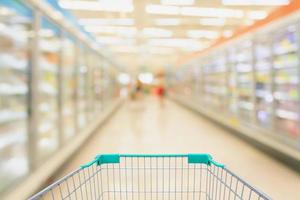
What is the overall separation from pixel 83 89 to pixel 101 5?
6.83ft

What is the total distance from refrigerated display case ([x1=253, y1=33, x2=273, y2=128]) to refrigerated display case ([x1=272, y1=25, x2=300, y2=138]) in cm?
11

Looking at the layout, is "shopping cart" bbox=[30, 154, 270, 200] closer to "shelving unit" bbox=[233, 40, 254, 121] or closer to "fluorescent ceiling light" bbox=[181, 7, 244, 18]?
"shelving unit" bbox=[233, 40, 254, 121]

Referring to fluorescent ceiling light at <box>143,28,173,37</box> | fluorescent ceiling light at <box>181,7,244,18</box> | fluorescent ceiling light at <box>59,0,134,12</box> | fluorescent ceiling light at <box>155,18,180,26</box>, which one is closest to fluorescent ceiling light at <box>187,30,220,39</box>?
fluorescent ceiling light at <box>143,28,173,37</box>

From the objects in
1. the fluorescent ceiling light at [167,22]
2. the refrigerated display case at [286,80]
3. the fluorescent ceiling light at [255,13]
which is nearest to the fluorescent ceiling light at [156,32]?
the fluorescent ceiling light at [167,22]

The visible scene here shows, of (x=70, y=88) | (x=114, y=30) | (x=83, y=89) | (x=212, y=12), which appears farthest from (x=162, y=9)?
(x=114, y=30)

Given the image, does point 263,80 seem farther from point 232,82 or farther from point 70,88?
point 70,88

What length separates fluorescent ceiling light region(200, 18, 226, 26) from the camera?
9312mm

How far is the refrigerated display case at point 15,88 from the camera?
3.46m

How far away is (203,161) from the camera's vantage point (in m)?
1.66

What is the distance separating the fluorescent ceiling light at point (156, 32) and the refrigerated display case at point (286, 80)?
6805 mm

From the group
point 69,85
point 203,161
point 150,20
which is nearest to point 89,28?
point 150,20

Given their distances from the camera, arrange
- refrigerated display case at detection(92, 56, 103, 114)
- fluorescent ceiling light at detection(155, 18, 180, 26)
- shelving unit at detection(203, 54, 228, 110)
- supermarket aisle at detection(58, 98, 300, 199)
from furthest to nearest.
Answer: refrigerated display case at detection(92, 56, 103, 114) → fluorescent ceiling light at detection(155, 18, 180, 26) → shelving unit at detection(203, 54, 228, 110) → supermarket aisle at detection(58, 98, 300, 199)

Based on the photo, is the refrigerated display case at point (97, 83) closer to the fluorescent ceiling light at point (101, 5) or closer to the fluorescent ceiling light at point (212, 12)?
the fluorescent ceiling light at point (101, 5)

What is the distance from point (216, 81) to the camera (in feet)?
33.9
